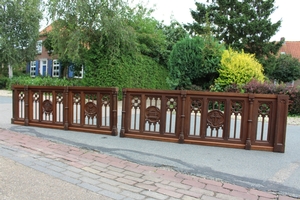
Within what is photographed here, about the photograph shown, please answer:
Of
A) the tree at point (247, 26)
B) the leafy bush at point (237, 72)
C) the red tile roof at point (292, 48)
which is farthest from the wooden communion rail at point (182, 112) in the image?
the red tile roof at point (292, 48)

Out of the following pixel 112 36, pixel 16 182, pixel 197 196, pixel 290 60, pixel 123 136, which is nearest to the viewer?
pixel 197 196

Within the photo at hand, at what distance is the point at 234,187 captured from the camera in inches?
135

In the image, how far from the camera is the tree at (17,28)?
73.8 feet

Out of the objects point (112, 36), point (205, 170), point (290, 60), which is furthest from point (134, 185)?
point (290, 60)

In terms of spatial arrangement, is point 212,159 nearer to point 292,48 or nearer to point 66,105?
point 66,105

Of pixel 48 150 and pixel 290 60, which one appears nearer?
pixel 48 150

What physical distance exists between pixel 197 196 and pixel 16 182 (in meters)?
2.44

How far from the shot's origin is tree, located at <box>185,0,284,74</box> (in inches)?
949

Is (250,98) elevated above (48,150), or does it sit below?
above

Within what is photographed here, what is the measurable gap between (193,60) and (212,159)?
29.1ft

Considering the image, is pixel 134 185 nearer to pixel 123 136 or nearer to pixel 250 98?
pixel 123 136

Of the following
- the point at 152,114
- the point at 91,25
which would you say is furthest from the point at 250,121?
the point at 91,25

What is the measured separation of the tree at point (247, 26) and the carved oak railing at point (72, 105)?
65.8ft

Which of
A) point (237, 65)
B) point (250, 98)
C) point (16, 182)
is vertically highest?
point (237, 65)
